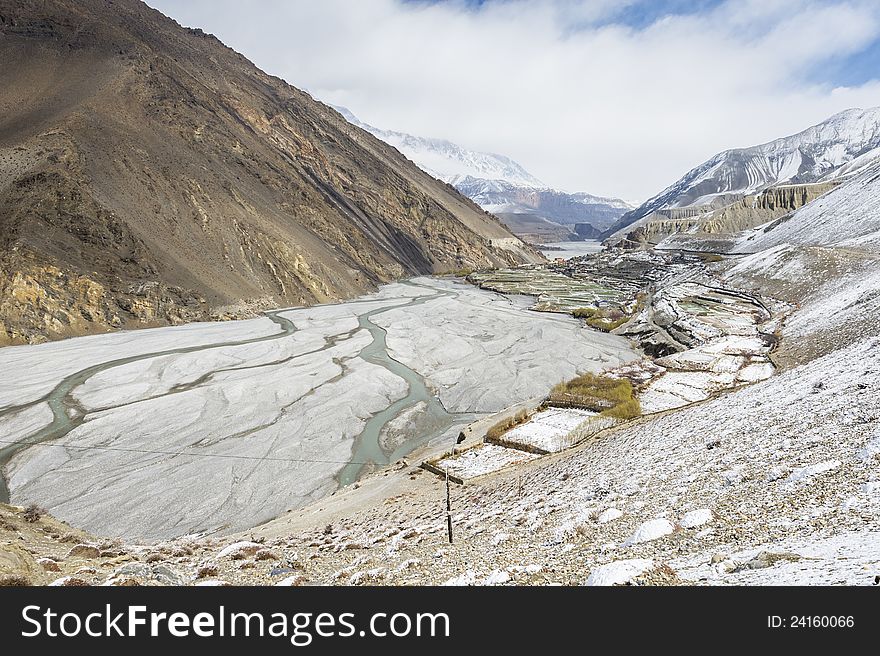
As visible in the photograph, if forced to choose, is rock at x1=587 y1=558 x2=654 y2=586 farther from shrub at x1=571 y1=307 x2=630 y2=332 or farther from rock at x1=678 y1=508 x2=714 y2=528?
shrub at x1=571 y1=307 x2=630 y2=332

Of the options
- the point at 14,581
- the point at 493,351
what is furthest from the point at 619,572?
the point at 493,351

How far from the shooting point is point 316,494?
1712 cm

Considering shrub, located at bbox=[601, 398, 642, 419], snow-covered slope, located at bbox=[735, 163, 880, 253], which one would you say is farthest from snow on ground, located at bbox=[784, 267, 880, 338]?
snow-covered slope, located at bbox=[735, 163, 880, 253]

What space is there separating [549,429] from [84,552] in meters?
14.5

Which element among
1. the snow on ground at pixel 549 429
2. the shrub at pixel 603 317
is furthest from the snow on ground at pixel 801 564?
the shrub at pixel 603 317

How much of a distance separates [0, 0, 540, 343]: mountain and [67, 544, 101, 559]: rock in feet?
109

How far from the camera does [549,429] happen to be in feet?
59.1

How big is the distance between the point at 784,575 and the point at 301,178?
3544 inches

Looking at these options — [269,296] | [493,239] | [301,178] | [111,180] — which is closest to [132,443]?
[269,296]

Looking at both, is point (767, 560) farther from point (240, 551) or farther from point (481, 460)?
point (481, 460)

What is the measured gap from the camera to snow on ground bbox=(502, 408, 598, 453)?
54.9 feet

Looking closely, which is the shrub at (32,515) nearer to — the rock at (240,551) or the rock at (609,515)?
the rock at (240,551)

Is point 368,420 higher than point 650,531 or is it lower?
higher

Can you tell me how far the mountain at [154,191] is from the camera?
40656 mm
